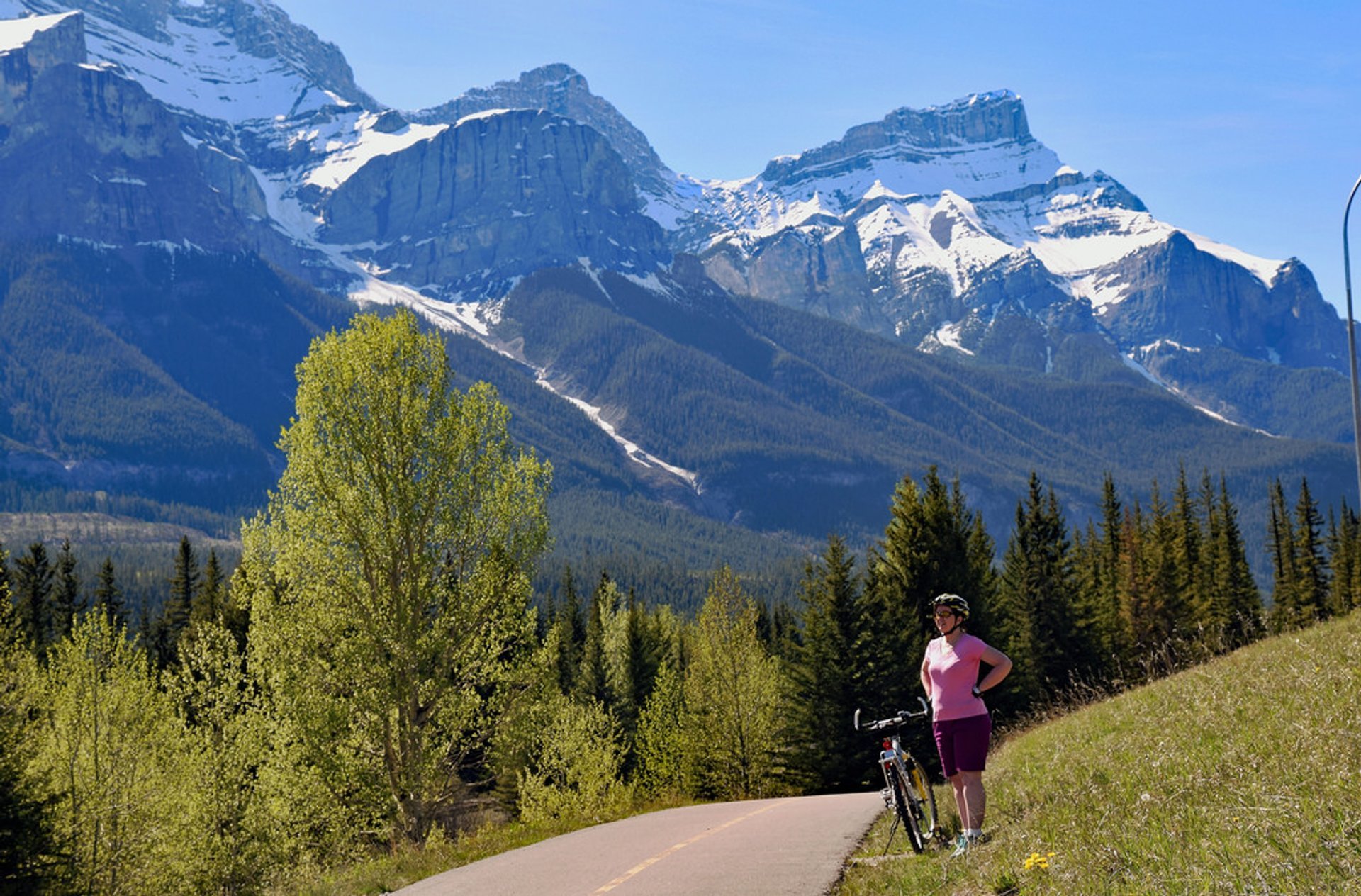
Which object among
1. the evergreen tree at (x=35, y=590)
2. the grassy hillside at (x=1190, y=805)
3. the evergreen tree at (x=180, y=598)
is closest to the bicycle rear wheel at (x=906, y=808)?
the grassy hillside at (x=1190, y=805)

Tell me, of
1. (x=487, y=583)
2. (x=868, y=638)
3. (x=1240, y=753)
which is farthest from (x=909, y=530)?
(x=1240, y=753)

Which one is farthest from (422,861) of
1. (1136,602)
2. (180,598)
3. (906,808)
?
(1136,602)

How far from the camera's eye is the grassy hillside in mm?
7969

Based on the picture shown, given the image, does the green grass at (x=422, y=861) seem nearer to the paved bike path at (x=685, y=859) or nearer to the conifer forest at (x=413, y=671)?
the paved bike path at (x=685, y=859)

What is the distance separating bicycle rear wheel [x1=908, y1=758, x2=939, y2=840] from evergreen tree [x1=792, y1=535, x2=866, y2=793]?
2631cm

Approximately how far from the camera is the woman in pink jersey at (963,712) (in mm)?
12367

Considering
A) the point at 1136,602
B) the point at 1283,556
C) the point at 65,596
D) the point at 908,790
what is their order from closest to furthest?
the point at 908,790 → the point at 65,596 → the point at 1136,602 → the point at 1283,556

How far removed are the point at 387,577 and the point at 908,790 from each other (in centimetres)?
1265

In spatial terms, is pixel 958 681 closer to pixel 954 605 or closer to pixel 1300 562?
pixel 954 605

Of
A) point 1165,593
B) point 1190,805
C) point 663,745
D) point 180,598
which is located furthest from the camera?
point 1165,593

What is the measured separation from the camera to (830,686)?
4081 cm

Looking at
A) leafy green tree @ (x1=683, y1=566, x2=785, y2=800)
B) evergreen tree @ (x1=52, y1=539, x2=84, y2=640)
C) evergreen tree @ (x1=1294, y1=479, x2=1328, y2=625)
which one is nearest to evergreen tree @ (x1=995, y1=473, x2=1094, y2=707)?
leafy green tree @ (x1=683, y1=566, x2=785, y2=800)

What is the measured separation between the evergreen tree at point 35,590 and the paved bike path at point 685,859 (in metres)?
52.4

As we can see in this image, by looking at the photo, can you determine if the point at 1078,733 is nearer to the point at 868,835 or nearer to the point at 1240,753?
the point at 868,835
